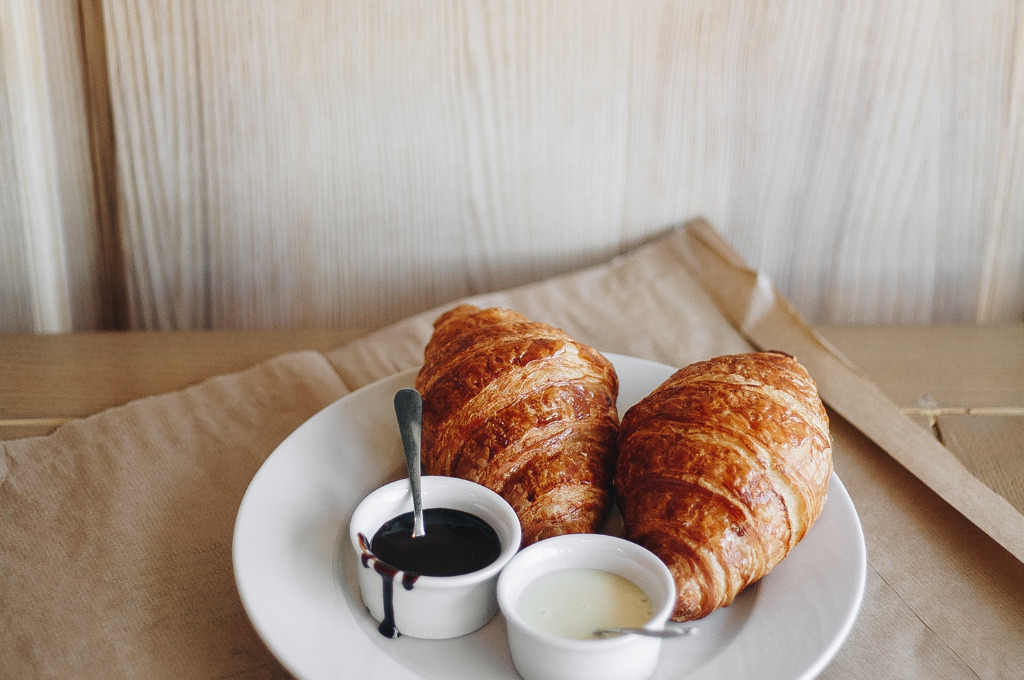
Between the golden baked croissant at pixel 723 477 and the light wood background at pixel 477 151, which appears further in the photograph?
the light wood background at pixel 477 151

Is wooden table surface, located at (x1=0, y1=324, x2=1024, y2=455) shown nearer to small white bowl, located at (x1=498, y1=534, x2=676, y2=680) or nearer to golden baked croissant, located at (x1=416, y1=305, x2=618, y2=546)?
golden baked croissant, located at (x1=416, y1=305, x2=618, y2=546)

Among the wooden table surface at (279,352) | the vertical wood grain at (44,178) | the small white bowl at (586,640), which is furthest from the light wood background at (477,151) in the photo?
the small white bowl at (586,640)

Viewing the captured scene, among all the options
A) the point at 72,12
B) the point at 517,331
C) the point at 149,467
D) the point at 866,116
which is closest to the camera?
the point at 517,331

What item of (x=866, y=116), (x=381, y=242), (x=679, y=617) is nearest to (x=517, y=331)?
(x=679, y=617)

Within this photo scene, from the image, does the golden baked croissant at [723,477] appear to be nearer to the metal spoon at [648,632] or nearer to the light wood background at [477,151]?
the metal spoon at [648,632]

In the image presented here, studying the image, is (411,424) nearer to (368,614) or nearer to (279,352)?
(368,614)

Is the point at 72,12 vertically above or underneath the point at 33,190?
above

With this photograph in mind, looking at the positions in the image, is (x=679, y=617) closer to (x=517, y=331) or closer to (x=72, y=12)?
(x=517, y=331)
